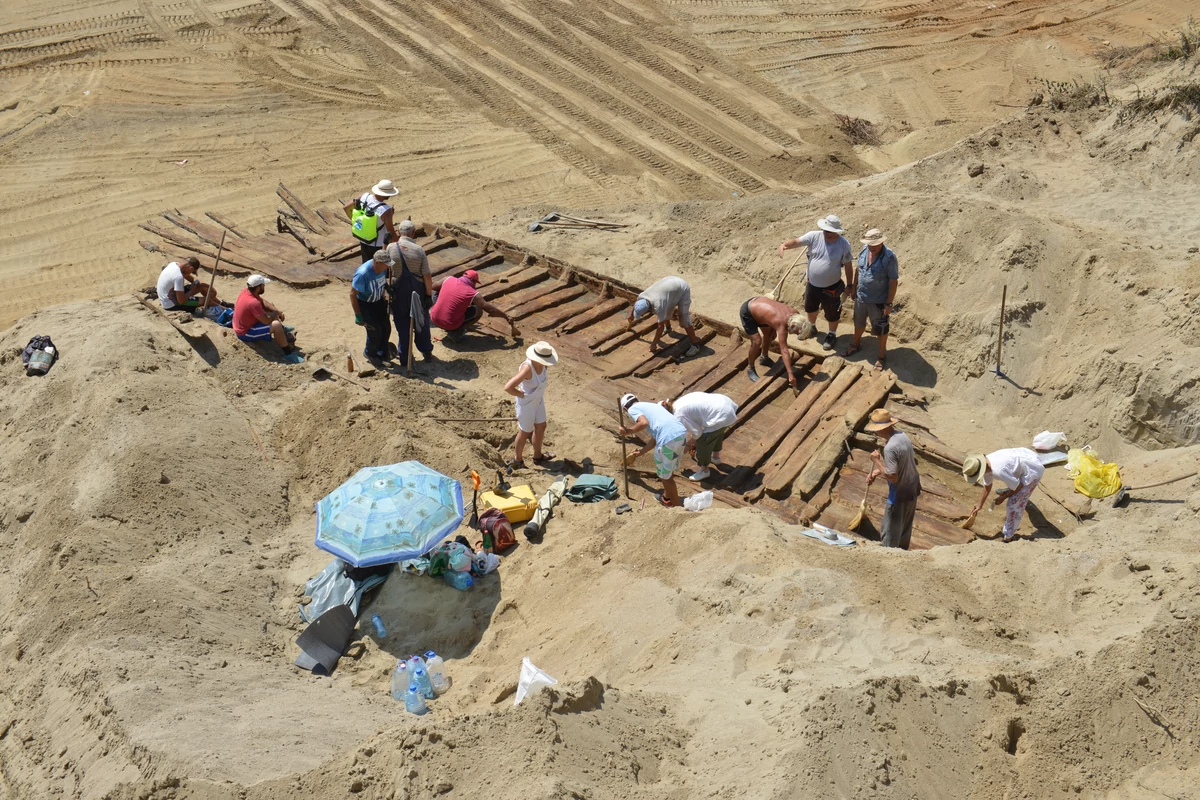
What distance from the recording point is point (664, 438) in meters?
8.73

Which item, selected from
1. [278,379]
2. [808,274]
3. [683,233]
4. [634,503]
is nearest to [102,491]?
[278,379]

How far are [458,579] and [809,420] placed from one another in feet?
13.7

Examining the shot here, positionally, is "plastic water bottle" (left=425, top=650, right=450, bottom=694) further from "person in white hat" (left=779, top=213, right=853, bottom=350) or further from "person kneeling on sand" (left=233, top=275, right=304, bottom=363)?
"person in white hat" (left=779, top=213, right=853, bottom=350)

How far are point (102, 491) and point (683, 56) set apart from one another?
54.2 feet

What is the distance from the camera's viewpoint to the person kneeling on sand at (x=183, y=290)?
468 inches

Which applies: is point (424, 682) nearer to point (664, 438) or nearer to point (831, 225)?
point (664, 438)

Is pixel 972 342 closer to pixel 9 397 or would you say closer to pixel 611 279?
pixel 611 279

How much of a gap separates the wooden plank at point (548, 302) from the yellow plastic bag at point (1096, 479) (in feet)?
21.8

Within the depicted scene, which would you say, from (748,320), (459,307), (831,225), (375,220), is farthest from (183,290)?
(831,225)

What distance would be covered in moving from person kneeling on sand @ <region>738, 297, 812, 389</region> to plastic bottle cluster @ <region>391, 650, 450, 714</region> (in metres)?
5.34

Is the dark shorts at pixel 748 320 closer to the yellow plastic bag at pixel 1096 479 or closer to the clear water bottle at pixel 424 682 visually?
the yellow plastic bag at pixel 1096 479

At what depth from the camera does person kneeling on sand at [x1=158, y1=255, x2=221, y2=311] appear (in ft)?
39.0

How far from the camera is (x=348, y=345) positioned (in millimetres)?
11969

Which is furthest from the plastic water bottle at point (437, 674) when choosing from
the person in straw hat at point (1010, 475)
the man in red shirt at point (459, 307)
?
the man in red shirt at point (459, 307)
